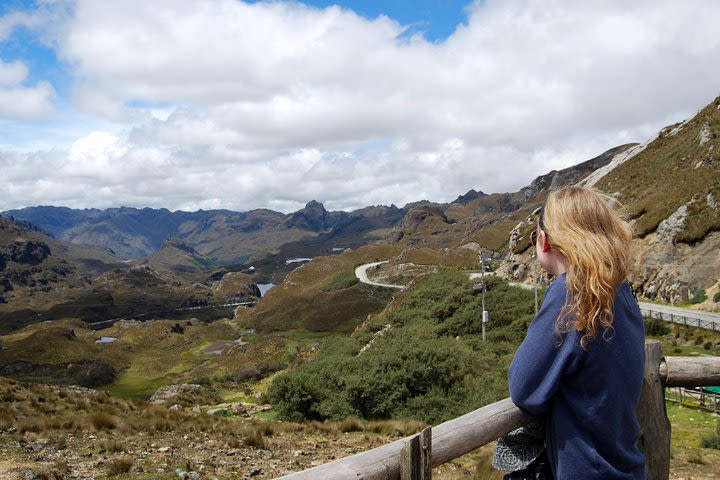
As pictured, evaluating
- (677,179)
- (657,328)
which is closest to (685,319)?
(657,328)

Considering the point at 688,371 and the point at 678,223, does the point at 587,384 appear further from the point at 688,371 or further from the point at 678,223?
the point at 678,223

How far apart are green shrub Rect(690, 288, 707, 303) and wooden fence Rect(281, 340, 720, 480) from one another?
114 feet

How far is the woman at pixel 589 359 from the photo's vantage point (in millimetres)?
2369

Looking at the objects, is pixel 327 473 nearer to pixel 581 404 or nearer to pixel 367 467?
pixel 367 467

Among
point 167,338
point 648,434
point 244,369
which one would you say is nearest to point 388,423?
point 648,434

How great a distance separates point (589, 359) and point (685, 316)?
3149cm

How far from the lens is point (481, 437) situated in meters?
3.04

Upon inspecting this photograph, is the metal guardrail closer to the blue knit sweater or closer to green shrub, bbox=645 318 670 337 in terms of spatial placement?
green shrub, bbox=645 318 670 337

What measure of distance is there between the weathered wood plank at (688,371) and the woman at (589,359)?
1208mm

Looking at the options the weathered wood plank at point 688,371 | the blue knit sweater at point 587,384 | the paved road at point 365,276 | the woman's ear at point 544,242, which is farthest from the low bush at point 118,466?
the paved road at point 365,276

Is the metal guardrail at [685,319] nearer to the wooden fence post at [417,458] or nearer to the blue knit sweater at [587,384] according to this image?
the blue knit sweater at [587,384]

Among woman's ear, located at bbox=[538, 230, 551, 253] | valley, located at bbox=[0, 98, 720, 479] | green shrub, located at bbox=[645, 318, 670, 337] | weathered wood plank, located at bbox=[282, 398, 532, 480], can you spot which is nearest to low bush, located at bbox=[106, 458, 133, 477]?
valley, located at bbox=[0, 98, 720, 479]

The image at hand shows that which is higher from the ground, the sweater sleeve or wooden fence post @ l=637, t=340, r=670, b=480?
the sweater sleeve

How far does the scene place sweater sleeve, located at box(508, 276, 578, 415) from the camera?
2.38m
